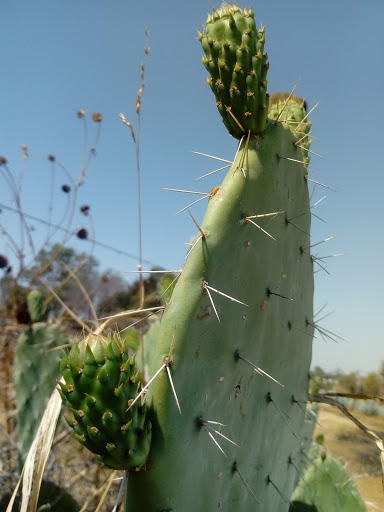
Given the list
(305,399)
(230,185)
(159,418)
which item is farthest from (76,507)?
(230,185)

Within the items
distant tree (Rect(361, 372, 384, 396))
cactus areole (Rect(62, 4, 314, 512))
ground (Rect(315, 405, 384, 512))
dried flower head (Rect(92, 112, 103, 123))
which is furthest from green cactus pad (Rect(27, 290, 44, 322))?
distant tree (Rect(361, 372, 384, 396))

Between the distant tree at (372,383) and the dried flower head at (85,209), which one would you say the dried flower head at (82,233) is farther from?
the distant tree at (372,383)

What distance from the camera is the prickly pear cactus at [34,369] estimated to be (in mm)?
2277

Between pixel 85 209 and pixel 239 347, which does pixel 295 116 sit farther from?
pixel 85 209

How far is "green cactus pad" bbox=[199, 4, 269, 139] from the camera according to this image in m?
0.86

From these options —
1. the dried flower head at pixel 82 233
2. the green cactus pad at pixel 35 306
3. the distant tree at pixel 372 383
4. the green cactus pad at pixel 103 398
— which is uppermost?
the dried flower head at pixel 82 233

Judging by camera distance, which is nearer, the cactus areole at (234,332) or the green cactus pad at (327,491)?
the cactus areole at (234,332)

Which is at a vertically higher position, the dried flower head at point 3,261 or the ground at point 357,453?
the dried flower head at point 3,261

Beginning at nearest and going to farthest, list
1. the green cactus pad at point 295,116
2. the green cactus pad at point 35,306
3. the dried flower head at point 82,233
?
the green cactus pad at point 295,116
the green cactus pad at point 35,306
the dried flower head at point 82,233

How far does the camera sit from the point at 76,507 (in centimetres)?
189

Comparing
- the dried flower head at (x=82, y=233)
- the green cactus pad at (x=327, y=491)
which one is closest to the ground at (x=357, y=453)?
the green cactus pad at (x=327, y=491)

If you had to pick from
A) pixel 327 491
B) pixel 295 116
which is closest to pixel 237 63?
pixel 295 116

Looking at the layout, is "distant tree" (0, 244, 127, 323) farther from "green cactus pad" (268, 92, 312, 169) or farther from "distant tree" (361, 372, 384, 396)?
"distant tree" (361, 372, 384, 396)

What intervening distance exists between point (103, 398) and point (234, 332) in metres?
0.32
